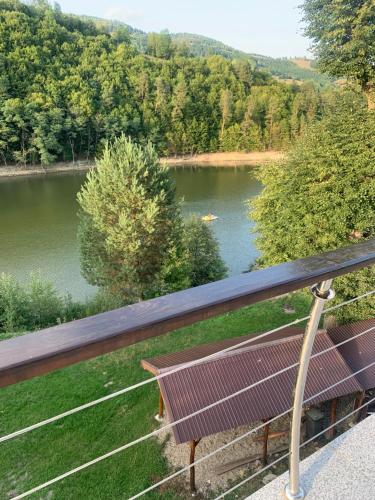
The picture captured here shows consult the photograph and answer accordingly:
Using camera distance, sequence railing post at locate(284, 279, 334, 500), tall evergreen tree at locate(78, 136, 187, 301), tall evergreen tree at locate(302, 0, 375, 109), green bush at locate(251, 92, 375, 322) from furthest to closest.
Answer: tall evergreen tree at locate(78, 136, 187, 301)
tall evergreen tree at locate(302, 0, 375, 109)
green bush at locate(251, 92, 375, 322)
railing post at locate(284, 279, 334, 500)

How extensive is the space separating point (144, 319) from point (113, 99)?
52540 mm

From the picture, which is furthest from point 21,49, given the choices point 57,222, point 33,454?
point 33,454

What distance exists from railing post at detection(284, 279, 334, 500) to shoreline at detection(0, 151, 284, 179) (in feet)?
129

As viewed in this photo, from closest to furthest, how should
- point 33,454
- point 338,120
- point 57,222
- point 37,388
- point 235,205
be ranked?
point 33,454 < point 37,388 < point 338,120 < point 57,222 < point 235,205

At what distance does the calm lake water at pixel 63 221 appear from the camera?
16188mm

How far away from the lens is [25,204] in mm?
26047

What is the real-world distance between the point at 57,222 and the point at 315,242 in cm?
1747

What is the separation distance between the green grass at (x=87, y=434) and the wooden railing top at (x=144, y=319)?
13.5 feet

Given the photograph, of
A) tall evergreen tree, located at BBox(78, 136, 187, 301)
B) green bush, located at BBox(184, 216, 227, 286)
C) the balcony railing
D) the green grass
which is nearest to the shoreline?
green bush, located at BBox(184, 216, 227, 286)

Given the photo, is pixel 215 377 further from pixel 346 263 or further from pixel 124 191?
pixel 124 191

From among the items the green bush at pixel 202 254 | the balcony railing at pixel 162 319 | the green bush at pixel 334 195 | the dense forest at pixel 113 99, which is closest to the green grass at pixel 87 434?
the green bush at pixel 334 195

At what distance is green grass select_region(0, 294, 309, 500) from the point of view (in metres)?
4.27

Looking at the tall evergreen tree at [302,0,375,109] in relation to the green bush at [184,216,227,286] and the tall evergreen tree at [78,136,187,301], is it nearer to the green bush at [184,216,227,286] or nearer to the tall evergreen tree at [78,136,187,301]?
the tall evergreen tree at [78,136,187,301]

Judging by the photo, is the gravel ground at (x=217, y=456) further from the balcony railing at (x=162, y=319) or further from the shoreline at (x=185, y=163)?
the shoreline at (x=185, y=163)
